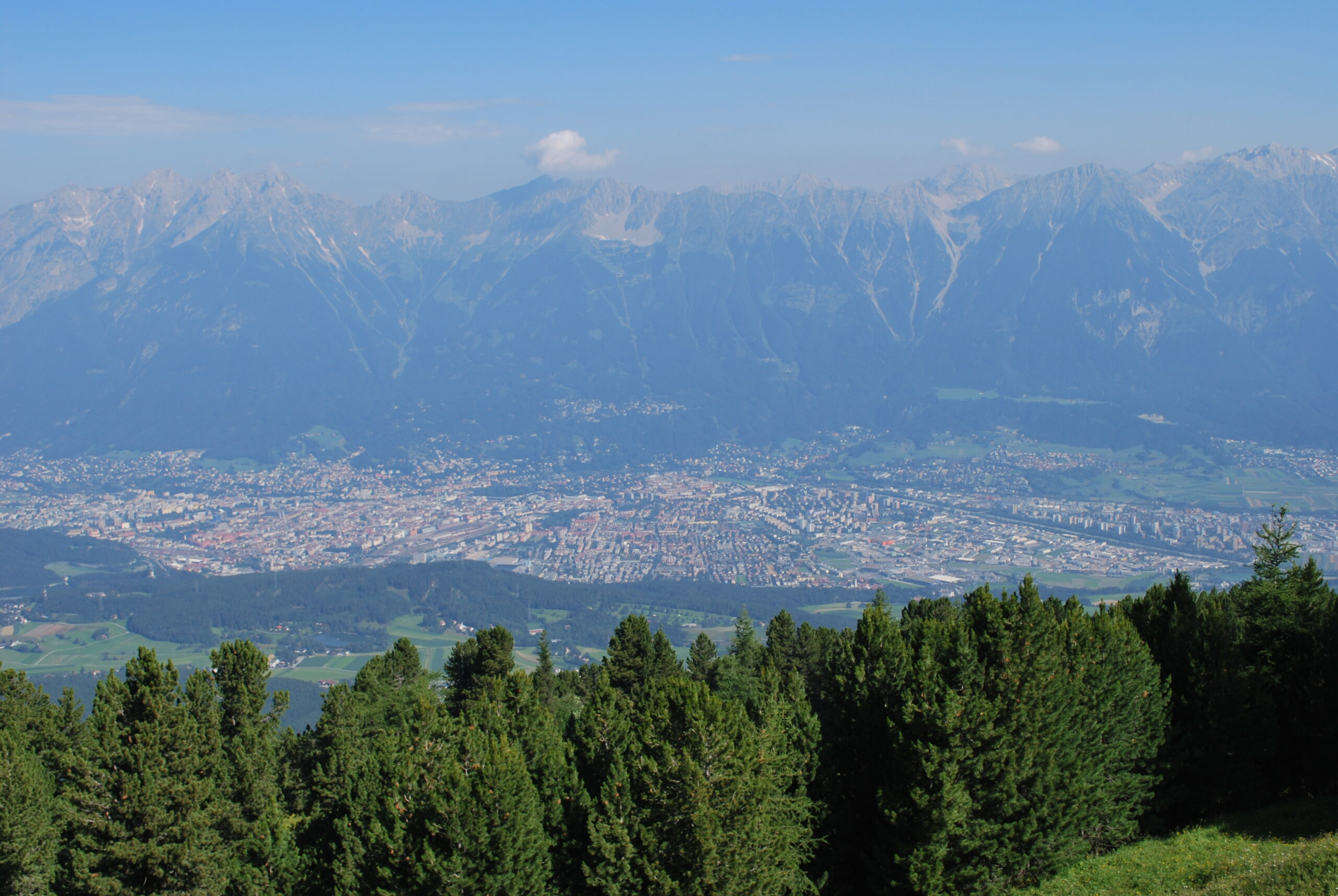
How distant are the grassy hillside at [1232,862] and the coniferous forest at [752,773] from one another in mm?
1087

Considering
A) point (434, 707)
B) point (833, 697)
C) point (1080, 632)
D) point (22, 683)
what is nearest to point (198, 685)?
point (434, 707)

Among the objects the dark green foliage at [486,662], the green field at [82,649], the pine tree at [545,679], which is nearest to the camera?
the dark green foliage at [486,662]

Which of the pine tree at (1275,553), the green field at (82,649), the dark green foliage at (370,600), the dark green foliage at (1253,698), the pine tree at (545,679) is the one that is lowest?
the green field at (82,649)

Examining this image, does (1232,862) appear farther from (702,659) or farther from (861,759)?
(702,659)

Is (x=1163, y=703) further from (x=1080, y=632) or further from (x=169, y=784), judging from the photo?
(x=169, y=784)

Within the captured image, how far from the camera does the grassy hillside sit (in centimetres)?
2153

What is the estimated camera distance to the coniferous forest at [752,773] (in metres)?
25.0

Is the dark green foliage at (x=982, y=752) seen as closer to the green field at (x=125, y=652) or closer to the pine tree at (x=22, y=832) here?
the pine tree at (x=22, y=832)

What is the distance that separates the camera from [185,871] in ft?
93.0

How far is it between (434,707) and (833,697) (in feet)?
40.5

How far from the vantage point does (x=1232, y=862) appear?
25.1m

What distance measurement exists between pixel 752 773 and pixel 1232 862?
1177cm

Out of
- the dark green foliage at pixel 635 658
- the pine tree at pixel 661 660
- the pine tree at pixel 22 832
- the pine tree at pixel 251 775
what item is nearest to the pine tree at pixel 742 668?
the pine tree at pixel 661 660

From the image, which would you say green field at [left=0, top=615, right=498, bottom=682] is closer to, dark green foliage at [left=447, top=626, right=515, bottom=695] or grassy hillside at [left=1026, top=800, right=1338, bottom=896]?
dark green foliage at [left=447, top=626, right=515, bottom=695]
